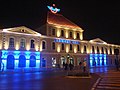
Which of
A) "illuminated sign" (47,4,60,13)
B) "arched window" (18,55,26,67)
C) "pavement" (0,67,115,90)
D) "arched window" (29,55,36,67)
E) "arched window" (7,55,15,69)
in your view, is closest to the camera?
"pavement" (0,67,115,90)

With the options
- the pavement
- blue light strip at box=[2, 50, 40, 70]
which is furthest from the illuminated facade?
the pavement

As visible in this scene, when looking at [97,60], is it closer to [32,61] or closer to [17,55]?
[32,61]

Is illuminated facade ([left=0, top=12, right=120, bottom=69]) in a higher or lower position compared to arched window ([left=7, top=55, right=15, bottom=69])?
higher

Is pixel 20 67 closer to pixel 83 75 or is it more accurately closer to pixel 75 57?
pixel 75 57

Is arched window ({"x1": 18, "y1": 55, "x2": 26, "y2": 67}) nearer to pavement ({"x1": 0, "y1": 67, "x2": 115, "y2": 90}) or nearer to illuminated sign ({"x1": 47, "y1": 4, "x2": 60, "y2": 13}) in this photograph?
pavement ({"x1": 0, "y1": 67, "x2": 115, "y2": 90})

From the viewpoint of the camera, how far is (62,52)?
136 ft

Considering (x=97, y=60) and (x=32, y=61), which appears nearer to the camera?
(x=32, y=61)

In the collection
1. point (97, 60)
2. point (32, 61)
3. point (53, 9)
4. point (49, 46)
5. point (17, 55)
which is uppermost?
point (53, 9)

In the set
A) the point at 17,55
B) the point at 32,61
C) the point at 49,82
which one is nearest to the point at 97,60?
the point at 32,61

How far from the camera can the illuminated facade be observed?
108 ft

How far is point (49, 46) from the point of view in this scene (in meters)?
39.0

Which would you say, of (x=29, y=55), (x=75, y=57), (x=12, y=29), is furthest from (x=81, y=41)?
(x=12, y=29)

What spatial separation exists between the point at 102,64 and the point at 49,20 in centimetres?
2426

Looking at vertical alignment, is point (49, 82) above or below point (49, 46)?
below
